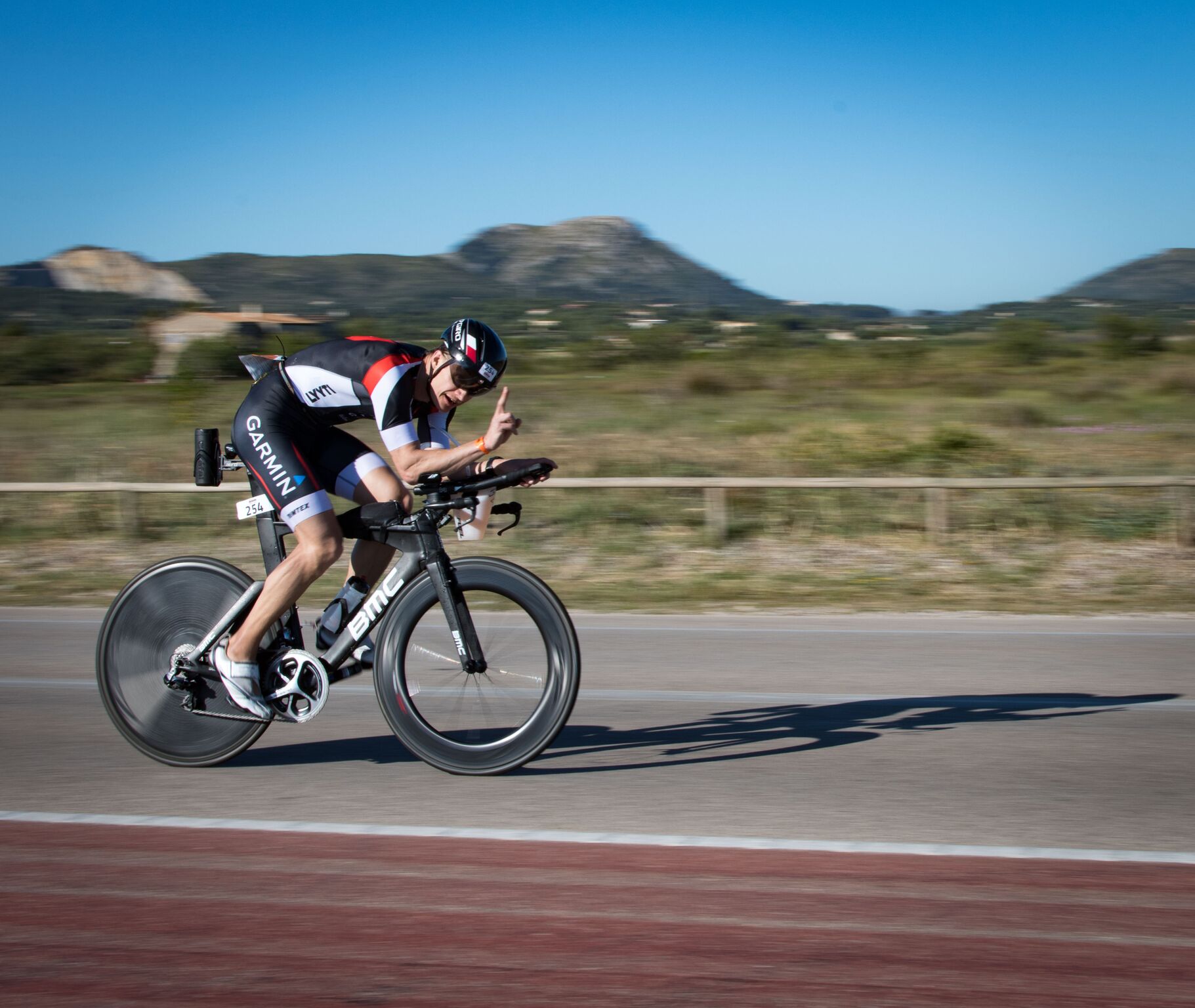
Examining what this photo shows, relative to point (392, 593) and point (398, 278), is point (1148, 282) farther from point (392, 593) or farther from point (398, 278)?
point (392, 593)

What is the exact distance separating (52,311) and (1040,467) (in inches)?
1655

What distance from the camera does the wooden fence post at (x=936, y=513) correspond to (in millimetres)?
13086

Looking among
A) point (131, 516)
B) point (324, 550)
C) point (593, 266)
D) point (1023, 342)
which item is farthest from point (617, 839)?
point (593, 266)

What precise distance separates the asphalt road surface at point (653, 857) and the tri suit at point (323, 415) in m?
1.22

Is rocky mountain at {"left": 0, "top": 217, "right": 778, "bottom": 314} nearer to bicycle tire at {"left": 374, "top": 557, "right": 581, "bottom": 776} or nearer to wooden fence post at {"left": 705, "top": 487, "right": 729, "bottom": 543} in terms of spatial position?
wooden fence post at {"left": 705, "top": 487, "right": 729, "bottom": 543}

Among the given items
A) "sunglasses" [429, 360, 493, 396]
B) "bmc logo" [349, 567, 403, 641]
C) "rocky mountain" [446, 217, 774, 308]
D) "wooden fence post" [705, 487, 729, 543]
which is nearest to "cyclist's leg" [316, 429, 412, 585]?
"bmc logo" [349, 567, 403, 641]

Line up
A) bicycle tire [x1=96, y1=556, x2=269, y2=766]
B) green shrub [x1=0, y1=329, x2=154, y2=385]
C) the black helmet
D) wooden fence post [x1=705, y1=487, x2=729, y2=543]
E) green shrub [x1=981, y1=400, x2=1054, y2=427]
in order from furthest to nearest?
1. green shrub [x1=0, y1=329, x2=154, y2=385]
2. green shrub [x1=981, y1=400, x2=1054, y2=427]
3. wooden fence post [x1=705, y1=487, x2=729, y2=543]
4. bicycle tire [x1=96, y1=556, x2=269, y2=766]
5. the black helmet

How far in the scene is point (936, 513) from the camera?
13.1 m

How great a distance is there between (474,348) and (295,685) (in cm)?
151

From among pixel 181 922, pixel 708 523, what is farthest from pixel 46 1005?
pixel 708 523

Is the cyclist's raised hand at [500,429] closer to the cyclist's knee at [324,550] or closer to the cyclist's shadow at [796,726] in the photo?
the cyclist's knee at [324,550]

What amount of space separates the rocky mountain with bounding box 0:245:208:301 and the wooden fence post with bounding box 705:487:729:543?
1551 inches

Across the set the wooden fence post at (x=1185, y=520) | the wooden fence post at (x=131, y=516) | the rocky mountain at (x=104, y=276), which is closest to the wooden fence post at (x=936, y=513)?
the wooden fence post at (x=1185, y=520)

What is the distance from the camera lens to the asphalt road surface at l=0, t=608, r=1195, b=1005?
124 inches
